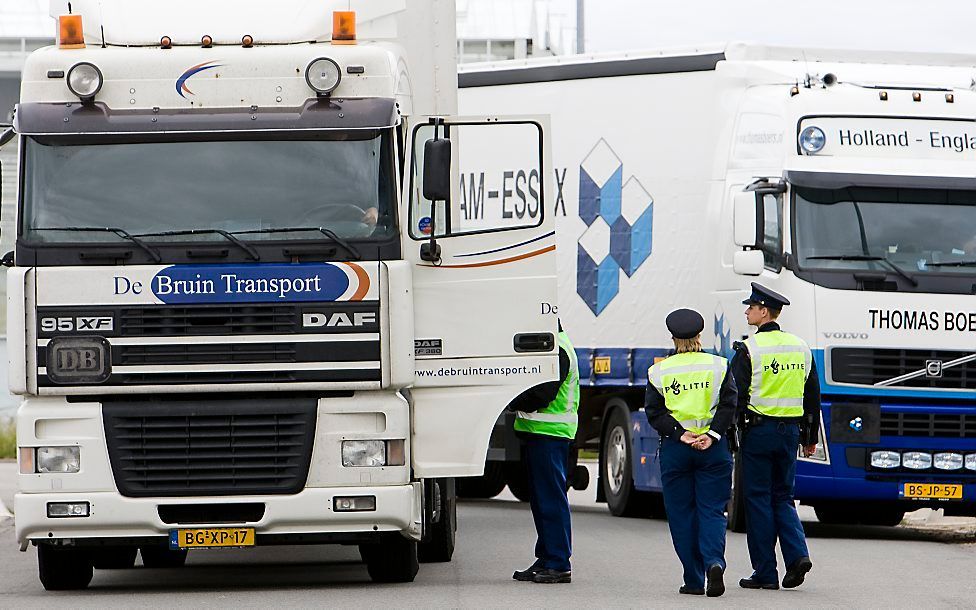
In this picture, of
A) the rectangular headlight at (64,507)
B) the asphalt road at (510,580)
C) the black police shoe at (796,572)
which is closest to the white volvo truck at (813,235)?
the asphalt road at (510,580)

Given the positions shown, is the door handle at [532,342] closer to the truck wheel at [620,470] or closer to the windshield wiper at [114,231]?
the windshield wiper at [114,231]

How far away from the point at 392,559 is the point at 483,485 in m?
8.87

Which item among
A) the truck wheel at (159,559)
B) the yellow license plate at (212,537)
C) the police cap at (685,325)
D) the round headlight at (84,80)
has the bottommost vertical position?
the truck wheel at (159,559)

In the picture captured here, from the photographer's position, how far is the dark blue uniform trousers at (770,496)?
1163cm

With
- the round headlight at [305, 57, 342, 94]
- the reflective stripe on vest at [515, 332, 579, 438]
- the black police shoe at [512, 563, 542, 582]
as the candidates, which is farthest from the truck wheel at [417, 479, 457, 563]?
the round headlight at [305, 57, 342, 94]

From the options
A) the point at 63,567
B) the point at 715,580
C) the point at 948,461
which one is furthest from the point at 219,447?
the point at 948,461

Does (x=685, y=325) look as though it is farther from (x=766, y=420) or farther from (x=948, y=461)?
(x=948, y=461)

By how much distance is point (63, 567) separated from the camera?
1152 centimetres

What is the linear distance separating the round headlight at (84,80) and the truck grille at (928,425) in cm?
748

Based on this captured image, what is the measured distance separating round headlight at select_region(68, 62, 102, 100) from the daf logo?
5.98 ft

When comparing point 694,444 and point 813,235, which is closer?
point 694,444

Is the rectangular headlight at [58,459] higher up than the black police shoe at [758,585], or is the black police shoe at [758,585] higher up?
the rectangular headlight at [58,459]

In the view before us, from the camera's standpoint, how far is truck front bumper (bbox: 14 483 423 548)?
10.7 metres

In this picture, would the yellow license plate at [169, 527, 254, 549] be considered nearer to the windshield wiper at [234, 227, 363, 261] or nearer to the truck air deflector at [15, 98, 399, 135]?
the windshield wiper at [234, 227, 363, 261]
